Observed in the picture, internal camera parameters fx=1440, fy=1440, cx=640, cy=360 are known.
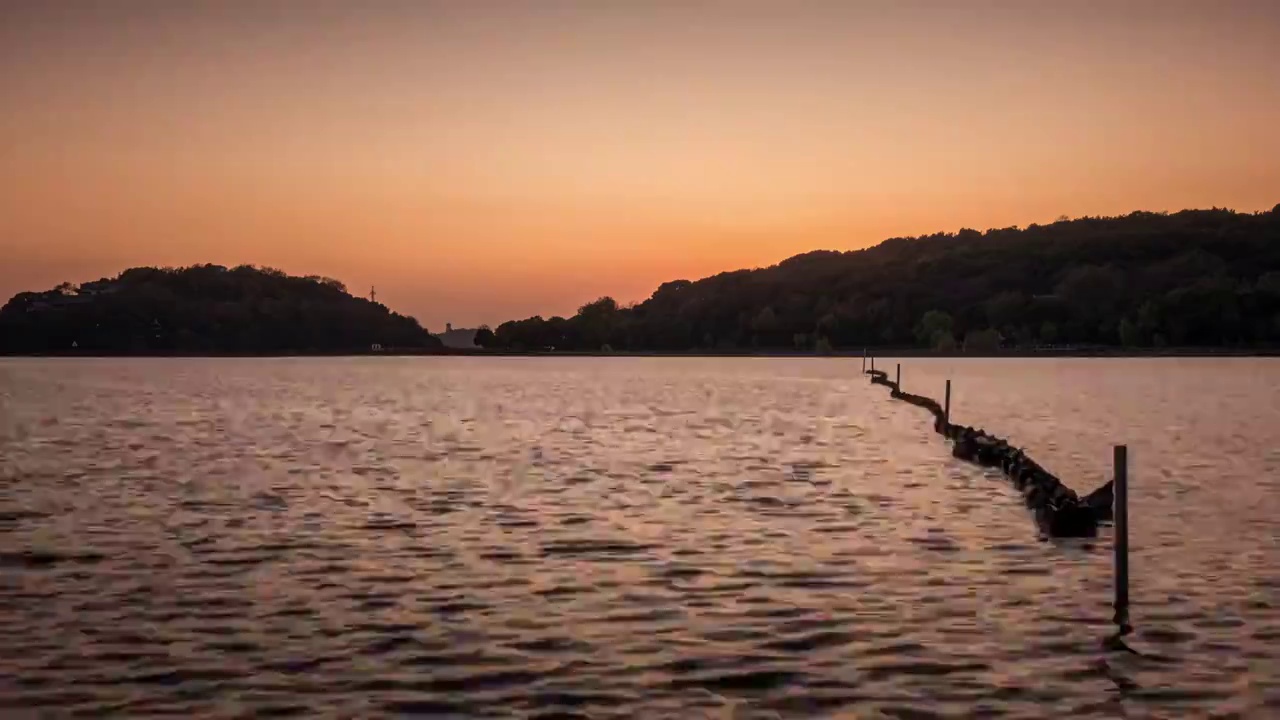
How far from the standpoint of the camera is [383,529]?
93.4ft

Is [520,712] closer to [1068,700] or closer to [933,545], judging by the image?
[1068,700]

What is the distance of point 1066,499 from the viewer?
2973cm

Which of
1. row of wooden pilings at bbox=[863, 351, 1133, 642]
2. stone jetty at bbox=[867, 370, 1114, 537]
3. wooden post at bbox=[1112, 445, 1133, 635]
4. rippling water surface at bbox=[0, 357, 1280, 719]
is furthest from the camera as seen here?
stone jetty at bbox=[867, 370, 1114, 537]

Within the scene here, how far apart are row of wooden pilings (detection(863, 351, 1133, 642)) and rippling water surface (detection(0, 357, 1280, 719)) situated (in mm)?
586

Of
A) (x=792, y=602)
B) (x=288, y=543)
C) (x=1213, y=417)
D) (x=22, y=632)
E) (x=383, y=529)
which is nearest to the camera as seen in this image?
(x=22, y=632)

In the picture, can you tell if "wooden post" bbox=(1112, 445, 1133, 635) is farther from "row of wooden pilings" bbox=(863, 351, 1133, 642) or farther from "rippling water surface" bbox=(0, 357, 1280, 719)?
"rippling water surface" bbox=(0, 357, 1280, 719)

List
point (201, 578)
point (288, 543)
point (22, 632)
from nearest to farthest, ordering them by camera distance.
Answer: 1. point (22, 632)
2. point (201, 578)
3. point (288, 543)

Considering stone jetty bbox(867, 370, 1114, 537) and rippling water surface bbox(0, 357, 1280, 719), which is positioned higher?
stone jetty bbox(867, 370, 1114, 537)

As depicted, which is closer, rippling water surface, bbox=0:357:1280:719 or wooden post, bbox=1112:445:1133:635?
rippling water surface, bbox=0:357:1280:719

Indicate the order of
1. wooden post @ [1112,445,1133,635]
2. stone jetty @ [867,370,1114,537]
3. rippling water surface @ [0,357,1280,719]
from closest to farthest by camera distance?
1. rippling water surface @ [0,357,1280,719]
2. wooden post @ [1112,445,1133,635]
3. stone jetty @ [867,370,1114,537]

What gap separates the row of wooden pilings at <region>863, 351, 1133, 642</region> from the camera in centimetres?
2052

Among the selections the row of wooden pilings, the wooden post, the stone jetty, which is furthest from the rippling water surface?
the stone jetty

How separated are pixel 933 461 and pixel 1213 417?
1349 inches

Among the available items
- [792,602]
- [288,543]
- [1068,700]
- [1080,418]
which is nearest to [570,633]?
[792,602]
